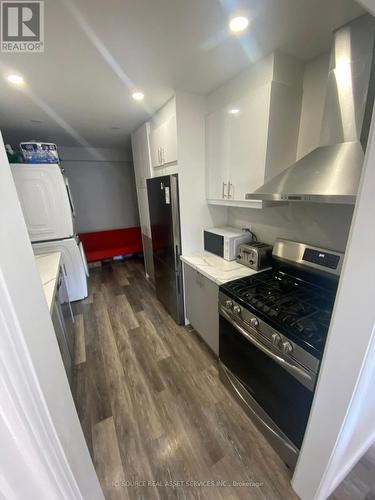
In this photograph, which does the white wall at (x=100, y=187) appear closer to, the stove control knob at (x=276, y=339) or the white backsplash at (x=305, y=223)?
the white backsplash at (x=305, y=223)

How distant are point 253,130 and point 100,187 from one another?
3914 millimetres

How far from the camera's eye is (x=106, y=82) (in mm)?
1579

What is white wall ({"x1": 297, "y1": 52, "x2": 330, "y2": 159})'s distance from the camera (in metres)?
1.34

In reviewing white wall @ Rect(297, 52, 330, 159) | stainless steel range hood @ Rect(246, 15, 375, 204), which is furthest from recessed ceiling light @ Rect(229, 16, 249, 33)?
white wall @ Rect(297, 52, 330, 159)

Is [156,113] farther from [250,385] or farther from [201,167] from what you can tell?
[250,385]

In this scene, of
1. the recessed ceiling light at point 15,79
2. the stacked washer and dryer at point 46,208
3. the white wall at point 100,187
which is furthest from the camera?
the white wall at point 100,187

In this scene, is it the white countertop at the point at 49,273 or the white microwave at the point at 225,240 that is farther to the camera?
the white microwave at the point at 225,240

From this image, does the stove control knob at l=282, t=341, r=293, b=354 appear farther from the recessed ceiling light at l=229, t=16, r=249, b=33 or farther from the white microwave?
the recessed ceiling light at l=229, t=16, r=249, b=33

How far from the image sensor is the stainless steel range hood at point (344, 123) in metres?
1.00

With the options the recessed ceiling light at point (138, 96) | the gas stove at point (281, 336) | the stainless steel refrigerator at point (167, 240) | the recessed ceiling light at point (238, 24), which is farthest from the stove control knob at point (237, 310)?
the recessed ceiling light at point (138, 96)

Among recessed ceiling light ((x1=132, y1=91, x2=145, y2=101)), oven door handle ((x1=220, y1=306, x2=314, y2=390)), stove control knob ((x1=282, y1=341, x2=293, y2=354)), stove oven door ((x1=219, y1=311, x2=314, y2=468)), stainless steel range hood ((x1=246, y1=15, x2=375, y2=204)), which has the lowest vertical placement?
stove oven door ((x1=219, y1=311, x2=314, y2=468))

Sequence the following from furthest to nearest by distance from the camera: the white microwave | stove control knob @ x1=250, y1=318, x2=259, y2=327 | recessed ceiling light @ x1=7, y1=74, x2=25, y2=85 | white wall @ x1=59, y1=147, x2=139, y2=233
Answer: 1. white wall @ x1=59, y1=147, x2=139, y2=233
2. the white microwave
3. recessed ceiling light @ x1=7, y1=74, x2=25, y2=85
4. stove control knob @ x1=250, y1=318, x2=259, y2=327

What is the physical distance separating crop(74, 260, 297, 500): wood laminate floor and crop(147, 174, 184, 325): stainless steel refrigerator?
1.12 feet

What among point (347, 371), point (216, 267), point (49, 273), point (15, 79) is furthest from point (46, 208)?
point (347, 371)
